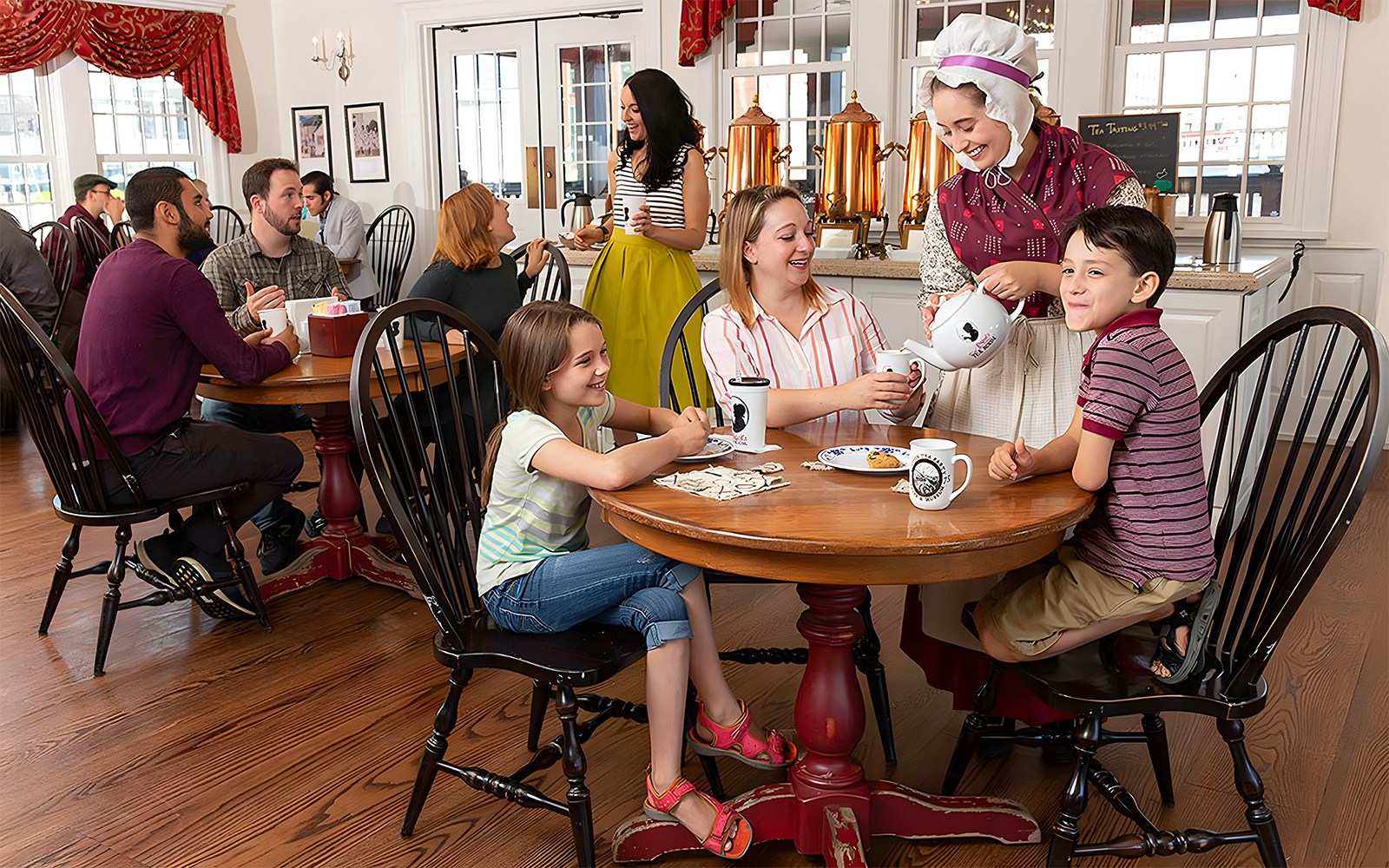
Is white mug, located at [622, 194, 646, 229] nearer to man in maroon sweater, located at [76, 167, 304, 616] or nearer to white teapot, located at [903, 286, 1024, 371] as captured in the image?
man in maroon sweater, located at [76, 167, 304, 616]

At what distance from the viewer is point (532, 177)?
732 cm

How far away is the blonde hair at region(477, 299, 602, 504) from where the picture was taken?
6.23 feet

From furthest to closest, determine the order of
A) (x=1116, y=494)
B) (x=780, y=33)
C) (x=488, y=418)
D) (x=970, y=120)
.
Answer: (x=780, y=33) → (x=488, y=418) → (x=970, y=120) → (x=1116, y=494)

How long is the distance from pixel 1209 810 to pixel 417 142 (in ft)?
22.1

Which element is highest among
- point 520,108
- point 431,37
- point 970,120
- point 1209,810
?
point 431,37

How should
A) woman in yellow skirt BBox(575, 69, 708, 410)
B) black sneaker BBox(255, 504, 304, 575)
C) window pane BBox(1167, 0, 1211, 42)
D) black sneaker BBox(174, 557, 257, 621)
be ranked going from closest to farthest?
black sneaker BBox(174, 557, 257, 621), black sneaker BBox(255, 504, 304, 575), woman in yellow skirt BBox(575, 69, 708, 410), window pane BBox(1167, 0, 1211, 42)

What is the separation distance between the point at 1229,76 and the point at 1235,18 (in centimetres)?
25

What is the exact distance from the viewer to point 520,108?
23.7 ft

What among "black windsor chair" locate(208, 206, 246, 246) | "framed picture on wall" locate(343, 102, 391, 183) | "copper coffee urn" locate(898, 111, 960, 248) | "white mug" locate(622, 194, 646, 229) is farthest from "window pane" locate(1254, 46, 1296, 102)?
"black windsor chair" locate(208, 206, 246, 246)

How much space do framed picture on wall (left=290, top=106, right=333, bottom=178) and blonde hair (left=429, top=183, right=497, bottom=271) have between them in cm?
489

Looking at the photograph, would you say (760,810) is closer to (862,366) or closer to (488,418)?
(862,366)

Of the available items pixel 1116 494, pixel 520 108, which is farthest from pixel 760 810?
pixel 520 108

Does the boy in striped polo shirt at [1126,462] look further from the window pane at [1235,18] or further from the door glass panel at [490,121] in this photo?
the door glass panel at [490,121]

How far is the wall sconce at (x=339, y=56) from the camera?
761 centimetres
